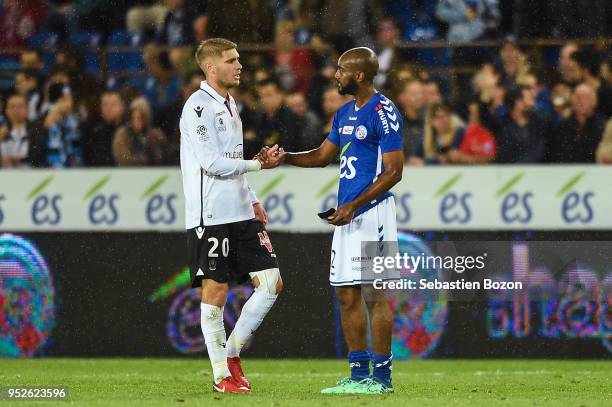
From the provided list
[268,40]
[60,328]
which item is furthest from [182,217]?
[268,40]

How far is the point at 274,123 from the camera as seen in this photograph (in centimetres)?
1251

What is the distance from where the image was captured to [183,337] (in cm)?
1195

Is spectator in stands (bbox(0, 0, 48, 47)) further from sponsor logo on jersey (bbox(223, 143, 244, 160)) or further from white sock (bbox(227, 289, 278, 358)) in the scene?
white sock (bbox(227, 289, 278, 358))

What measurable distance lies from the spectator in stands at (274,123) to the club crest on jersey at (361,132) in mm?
4341

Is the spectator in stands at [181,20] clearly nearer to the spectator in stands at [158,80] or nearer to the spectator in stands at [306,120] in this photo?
the spectator in stands at [158,80]

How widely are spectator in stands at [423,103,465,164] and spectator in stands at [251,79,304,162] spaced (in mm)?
1220

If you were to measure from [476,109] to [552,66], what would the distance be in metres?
0.94

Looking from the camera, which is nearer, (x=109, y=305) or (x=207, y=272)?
(x=207, y=272)

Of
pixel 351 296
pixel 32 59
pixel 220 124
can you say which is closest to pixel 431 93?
pixel 32 59

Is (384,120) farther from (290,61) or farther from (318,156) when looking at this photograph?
(290,61)

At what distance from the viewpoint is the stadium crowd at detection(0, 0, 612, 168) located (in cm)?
1232

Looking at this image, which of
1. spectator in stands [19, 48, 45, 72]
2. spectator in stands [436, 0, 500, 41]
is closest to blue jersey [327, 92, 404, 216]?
spectator in stands [436, 0, 500, 41]

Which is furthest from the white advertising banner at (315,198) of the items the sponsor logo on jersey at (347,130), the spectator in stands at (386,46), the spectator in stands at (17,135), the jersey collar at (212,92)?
the sponsor logo on jersey at (347,130)

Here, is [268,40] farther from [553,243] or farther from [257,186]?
[553,243]
